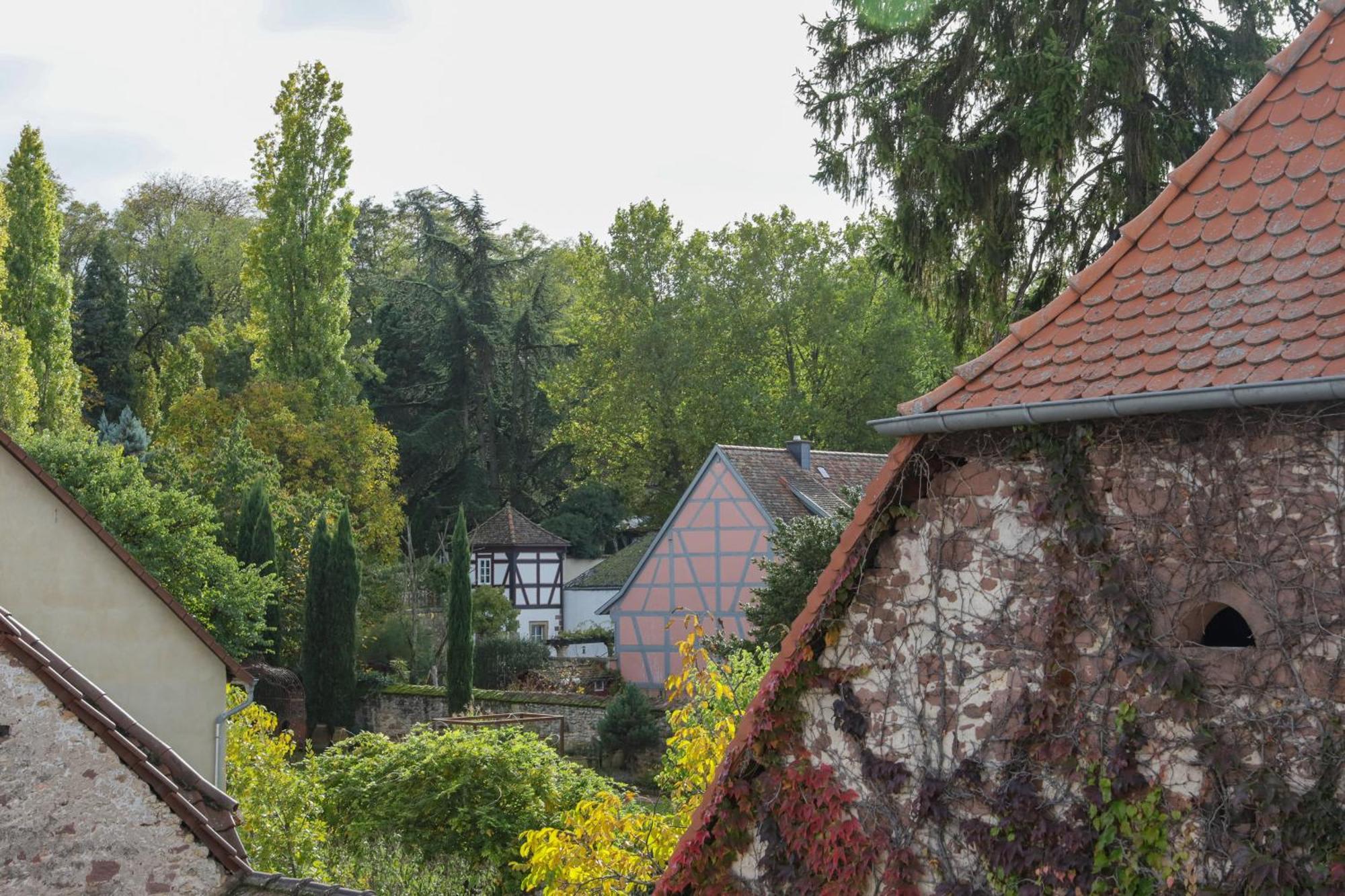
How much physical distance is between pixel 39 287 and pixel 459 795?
89.3 ft

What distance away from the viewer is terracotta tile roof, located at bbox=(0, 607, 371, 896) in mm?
8023

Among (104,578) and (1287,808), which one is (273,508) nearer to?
(104,578)

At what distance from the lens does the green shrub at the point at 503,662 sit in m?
32.2

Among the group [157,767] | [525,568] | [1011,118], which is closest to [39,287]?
[525,568]

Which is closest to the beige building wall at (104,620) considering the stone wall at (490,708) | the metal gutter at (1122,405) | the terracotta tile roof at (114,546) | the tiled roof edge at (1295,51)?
the terracotta tile roof at (114,546)

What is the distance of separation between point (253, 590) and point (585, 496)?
2356cm

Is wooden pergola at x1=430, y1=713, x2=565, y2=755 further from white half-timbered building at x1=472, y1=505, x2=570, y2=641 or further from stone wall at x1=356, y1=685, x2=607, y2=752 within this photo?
white half-timbered building at x1=472, y1=505, x2=570, y2=641

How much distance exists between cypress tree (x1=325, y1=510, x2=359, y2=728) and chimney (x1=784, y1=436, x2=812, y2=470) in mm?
9941

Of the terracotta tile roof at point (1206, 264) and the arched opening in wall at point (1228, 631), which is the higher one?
the terracotta tile roof at point (1206, 264)

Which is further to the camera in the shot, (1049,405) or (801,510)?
(801,510)

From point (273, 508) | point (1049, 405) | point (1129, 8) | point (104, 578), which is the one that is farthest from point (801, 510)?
point (1049, 405)

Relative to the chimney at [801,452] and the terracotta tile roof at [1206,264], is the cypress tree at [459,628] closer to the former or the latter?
the chimney at [801,452]

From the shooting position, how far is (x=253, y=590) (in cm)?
2064

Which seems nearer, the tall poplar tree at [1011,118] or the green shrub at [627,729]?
Answer: the tall poplar tree at [1011,118]
